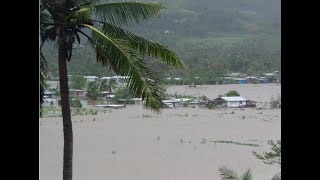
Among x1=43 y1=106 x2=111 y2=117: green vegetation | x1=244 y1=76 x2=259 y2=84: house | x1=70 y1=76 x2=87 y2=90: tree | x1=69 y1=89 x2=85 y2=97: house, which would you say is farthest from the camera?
x1=244 y1=76 x2=259 y2=84: house

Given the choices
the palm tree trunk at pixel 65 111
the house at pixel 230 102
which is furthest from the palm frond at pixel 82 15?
the house at pixel 230 102

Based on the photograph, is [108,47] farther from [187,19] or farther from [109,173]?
[187,19]

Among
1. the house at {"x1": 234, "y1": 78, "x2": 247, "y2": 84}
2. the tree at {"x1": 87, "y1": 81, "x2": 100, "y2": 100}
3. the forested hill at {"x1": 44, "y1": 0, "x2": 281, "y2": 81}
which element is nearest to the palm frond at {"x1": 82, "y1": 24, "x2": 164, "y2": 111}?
the forested hill at {"x1": 44, "y1": 0, "x2": 281, "y2": 81}

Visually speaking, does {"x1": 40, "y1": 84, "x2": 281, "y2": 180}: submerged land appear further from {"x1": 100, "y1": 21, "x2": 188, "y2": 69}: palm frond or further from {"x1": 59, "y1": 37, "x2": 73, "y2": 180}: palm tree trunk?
{"x1": 100, "y1": 21, "x2": 188, "y2": 69}: palm frond

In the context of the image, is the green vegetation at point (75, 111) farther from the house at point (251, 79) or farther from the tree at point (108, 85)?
the house at point (251, 79)

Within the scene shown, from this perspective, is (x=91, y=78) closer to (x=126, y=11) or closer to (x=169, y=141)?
(x=169, y=141)
